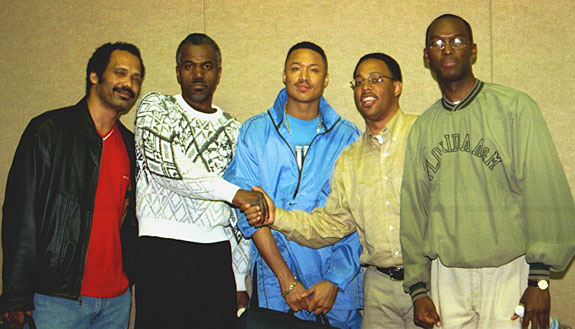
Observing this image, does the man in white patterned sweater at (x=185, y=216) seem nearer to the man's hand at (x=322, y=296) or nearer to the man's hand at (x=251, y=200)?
the man's hand at (x=251, y=200)

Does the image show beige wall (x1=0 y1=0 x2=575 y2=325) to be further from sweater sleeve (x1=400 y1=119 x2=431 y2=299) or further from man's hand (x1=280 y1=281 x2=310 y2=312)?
man's hand (x1=280 y1=281 x2=310 y2=312)

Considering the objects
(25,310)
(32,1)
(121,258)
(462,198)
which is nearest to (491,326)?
(462,198)

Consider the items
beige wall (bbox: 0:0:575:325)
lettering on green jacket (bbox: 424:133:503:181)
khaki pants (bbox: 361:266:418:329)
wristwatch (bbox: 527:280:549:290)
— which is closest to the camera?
wristwatch (bbox: 527:280:549:290)

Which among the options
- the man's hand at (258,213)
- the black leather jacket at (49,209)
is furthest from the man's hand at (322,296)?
the black leather jacket at (49,209)

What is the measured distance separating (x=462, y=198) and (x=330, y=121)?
982 millimetres

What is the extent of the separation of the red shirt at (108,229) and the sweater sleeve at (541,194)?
2.02m

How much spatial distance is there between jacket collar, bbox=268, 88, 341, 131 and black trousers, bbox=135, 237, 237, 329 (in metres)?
0.81

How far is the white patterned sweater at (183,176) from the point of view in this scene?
8.23 ft

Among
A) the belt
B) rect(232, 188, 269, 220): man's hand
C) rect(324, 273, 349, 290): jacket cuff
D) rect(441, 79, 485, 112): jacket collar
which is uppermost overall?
rect(441, 79, 485, 112): jacket collar

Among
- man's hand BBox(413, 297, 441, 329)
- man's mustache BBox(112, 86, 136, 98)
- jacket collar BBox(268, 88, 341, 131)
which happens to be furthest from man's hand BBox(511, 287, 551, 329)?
man's mustache BBox(112, 86, 136, 98)

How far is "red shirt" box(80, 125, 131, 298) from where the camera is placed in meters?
2.56

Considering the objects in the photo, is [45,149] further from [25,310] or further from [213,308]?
[213,308]

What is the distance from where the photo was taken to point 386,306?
232 cm

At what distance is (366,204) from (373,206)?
37 mm
